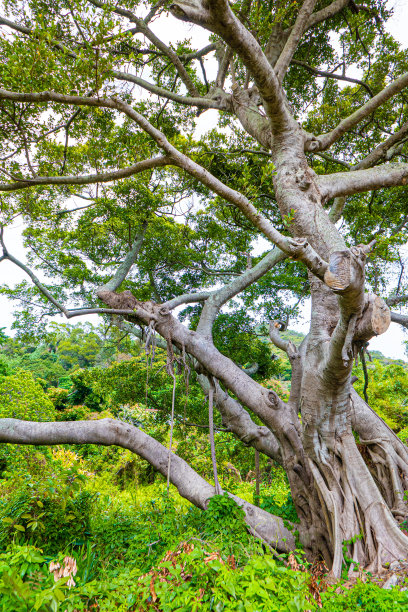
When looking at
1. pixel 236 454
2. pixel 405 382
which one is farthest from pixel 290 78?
pixel 236 454

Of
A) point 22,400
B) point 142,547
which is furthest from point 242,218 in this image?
point 22,400

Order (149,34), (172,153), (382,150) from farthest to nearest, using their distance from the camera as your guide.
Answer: (149,34)
(382,150)
(172,153)

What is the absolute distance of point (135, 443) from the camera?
3375mm

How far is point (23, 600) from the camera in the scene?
4.31ft

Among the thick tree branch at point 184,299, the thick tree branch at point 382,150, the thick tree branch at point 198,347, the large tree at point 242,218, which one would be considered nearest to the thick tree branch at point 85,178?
the large tree at point 242,218

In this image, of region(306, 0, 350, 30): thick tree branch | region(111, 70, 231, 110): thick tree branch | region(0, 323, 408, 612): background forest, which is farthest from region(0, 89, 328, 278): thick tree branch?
region(306, 0, 350, 30): thick tree branch

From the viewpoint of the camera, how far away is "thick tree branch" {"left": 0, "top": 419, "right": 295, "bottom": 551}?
3072 mm

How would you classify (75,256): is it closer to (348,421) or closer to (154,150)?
(154,150)

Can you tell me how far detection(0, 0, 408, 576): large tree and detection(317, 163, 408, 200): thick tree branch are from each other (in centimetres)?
2

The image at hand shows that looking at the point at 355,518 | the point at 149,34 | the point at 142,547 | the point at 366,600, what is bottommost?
the point at 142,547

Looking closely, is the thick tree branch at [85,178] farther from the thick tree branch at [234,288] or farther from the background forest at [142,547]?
the thick tree branch at [234,288]

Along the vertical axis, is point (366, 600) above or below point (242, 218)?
below

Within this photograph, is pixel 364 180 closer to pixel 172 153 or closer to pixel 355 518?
pixel 172 153

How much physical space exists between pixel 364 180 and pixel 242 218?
271 cm
